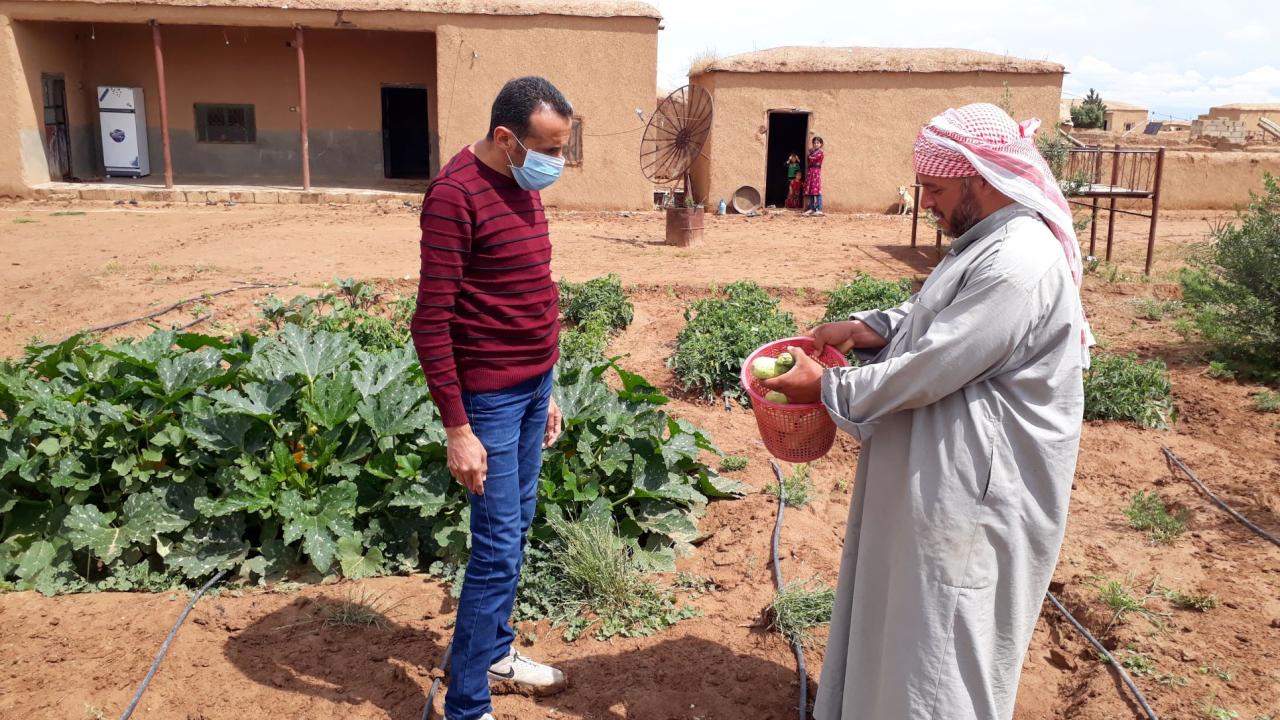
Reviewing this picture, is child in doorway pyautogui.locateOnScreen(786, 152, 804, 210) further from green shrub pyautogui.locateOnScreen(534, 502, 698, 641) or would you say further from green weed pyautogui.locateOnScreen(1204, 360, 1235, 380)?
green shrub pyautogui.locateOnScreen(534, 502, 698, 641)

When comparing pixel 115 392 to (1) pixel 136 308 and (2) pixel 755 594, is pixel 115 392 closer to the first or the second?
(2) pixel 755 594

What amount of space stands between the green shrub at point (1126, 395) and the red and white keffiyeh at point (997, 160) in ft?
13.7

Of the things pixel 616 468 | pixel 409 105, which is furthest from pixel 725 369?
pixel 409 105

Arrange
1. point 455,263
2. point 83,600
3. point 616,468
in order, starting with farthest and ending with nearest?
1. point 616,468
2. point 83,600
3. point 455,263

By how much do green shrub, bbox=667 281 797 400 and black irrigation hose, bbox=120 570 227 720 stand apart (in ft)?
11.1

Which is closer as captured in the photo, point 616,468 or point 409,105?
point 616,468

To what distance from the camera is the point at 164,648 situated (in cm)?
339

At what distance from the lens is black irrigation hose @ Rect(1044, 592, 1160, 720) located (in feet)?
10.4

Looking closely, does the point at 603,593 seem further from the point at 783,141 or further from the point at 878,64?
the point at 783,141

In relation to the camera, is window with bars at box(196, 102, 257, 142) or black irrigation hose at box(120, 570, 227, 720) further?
window with bars at box(196, 102, 257, 142)

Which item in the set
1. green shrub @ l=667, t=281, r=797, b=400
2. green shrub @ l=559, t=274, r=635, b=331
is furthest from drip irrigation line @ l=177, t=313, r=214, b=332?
green shrub @ l=667, t=281, r=797, b=400

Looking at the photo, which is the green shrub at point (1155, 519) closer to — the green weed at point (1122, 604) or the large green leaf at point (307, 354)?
the green weed at point (1122, 604)

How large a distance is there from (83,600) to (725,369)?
393 centimetres

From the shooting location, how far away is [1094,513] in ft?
16.0
